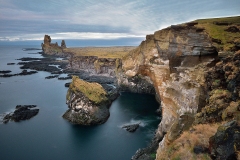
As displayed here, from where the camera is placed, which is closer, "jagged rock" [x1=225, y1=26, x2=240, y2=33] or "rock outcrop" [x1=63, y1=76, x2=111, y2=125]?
"jagged rock" [x1=225, y1=26, x2=240, y2=33]

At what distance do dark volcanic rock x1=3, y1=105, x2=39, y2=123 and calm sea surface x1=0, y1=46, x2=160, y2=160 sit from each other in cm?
162

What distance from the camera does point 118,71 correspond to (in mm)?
81438

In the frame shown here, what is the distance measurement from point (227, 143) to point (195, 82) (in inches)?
466

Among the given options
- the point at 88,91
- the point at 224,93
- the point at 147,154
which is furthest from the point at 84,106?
the point at 224,93

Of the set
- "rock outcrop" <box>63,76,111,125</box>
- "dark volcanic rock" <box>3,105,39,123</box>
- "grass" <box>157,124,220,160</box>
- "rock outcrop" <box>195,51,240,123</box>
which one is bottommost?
"dark volcanic rock" <box>3,105,39,123</box>

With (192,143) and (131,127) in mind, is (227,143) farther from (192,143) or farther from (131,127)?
(131,127)

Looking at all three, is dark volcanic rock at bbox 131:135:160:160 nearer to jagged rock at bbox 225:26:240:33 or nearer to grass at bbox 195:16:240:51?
grass at bbox 195:16:240:51

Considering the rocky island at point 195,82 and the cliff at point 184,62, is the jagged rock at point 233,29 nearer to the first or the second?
the rocky island at point 195,82

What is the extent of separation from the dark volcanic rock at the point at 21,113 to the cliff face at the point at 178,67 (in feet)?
109

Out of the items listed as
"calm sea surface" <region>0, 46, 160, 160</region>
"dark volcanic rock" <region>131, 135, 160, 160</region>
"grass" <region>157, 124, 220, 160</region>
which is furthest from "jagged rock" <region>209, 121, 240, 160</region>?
"calm sea surface" <region>0, 46, 160, 160</region>

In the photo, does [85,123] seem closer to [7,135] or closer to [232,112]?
[7,135]

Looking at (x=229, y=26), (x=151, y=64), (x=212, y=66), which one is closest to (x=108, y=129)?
Answer: (x=151, y=64)

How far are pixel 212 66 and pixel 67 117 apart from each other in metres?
37.3

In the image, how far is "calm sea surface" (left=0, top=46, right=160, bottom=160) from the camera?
36188 millimetres
